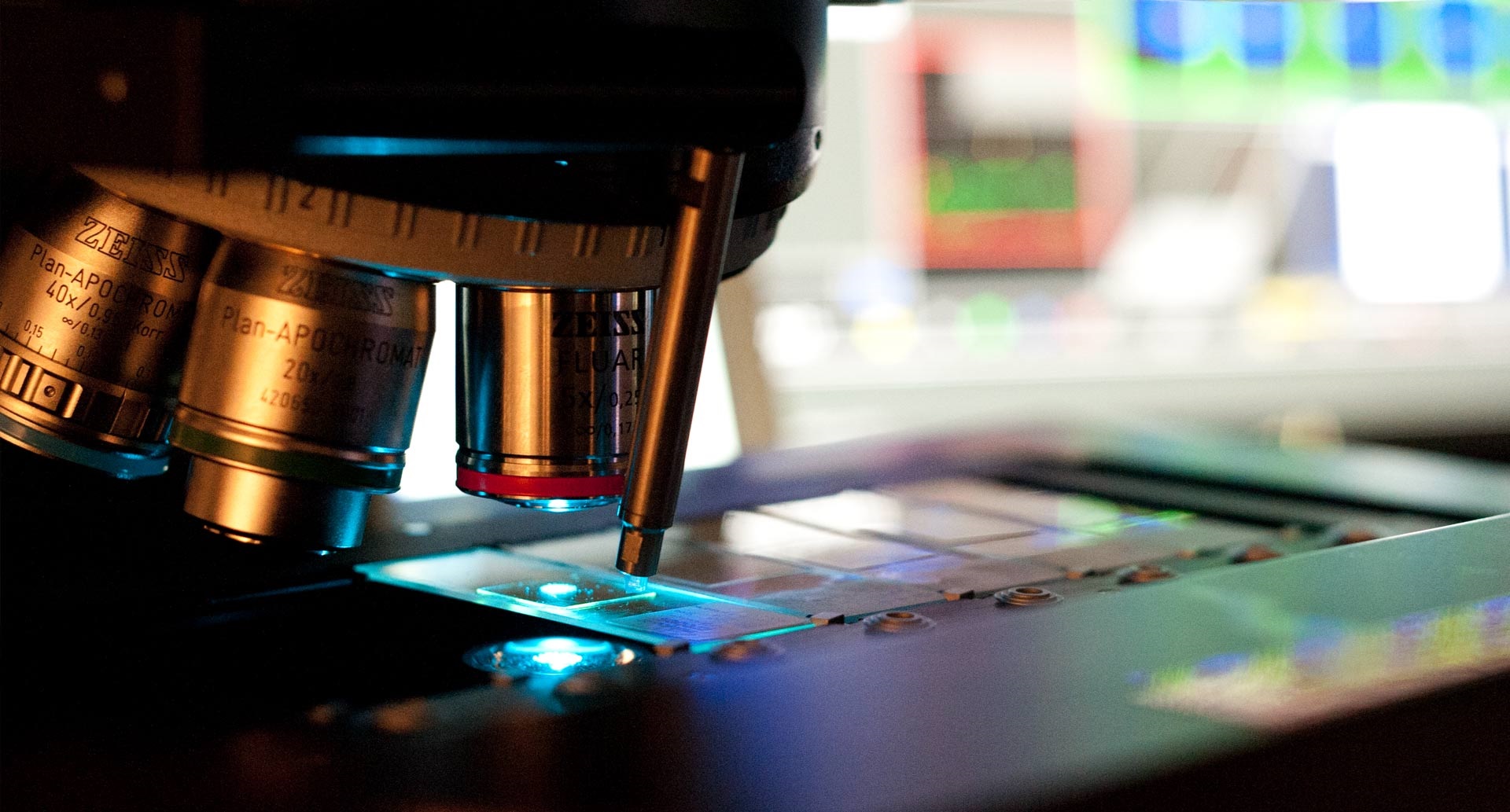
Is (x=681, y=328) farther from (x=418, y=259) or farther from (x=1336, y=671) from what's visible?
(x=1336, y=671)

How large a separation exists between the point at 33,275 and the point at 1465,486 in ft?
2.40

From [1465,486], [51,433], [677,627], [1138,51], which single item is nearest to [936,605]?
[677,627]

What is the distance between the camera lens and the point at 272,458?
1.32 ft

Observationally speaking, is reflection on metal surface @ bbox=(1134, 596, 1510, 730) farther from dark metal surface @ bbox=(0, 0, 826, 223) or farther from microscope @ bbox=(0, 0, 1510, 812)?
dark metal surface @ bbox=(0, 0, 826, 223)

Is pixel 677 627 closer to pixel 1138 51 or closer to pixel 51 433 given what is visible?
pixel 51 433

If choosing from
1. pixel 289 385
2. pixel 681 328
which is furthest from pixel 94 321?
pixel 681 328

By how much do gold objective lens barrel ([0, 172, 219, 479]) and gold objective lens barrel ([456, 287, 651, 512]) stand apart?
89 mm

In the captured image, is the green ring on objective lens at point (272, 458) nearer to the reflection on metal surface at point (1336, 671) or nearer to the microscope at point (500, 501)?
the microscope at point (500, 501)

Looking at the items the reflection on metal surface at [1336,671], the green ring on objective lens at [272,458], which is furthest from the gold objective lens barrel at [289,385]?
the reflection on metal surface at [1336,671]

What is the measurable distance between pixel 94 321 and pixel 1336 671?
1.29 feet

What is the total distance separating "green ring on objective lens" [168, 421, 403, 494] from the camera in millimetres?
403

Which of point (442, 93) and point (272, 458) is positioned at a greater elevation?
point (442, 93)

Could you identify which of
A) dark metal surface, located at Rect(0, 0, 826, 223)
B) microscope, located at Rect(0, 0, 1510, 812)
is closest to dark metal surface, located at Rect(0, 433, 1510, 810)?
microscope, located at Rect(0, 0, 1510, 812)

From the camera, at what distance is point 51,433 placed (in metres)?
0.41
